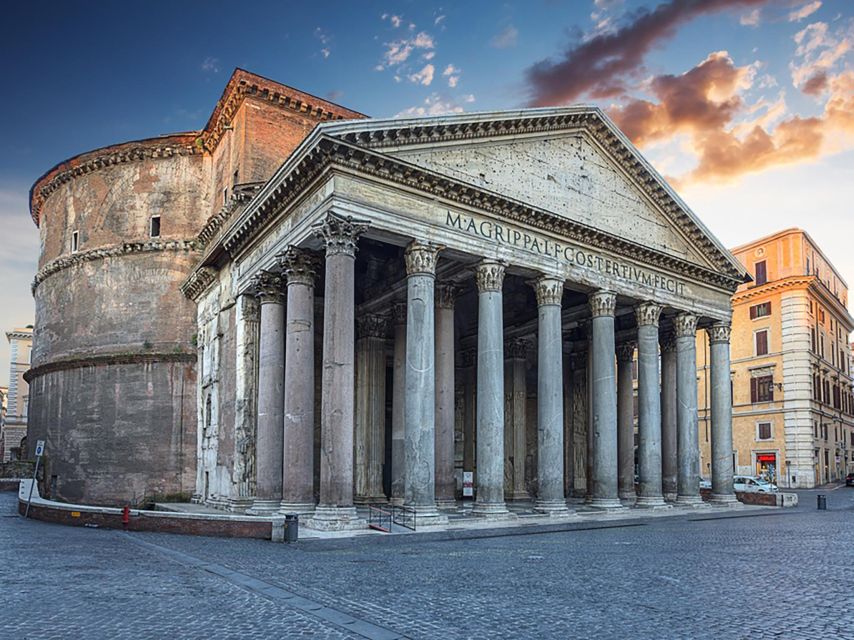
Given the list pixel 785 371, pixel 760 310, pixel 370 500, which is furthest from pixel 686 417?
pixel 760 310

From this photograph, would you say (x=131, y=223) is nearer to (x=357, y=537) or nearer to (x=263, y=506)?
(x=263, y=506)

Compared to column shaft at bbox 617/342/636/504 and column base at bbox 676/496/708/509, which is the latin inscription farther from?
column base at bbox 676/496/708/509

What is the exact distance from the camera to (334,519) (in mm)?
15125

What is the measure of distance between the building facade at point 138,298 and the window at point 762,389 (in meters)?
28.5

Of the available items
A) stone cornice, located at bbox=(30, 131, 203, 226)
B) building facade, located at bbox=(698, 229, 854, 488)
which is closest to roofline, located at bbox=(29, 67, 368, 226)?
stone cornice, located at bbox=(30, 131, 203, 226)

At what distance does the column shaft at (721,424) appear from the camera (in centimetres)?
2503

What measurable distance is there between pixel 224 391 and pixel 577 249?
11.3 m

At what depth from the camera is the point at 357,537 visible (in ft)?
47.8

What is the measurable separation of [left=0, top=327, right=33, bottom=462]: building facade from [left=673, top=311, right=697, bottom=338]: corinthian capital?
49465 mm

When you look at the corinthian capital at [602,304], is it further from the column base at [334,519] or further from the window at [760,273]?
the window at [760,273]

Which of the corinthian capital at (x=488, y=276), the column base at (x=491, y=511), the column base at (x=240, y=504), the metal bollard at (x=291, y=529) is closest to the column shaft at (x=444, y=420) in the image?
the column base at (x=491, y=511)

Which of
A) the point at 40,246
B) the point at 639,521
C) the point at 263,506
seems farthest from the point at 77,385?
the point at 639,521

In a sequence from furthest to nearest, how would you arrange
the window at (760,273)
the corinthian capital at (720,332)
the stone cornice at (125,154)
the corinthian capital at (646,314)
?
the window at (760,273)
the stone cornice at (125,154)
the corinthian capital at (720,332)
the corinthian capital at (646,314)

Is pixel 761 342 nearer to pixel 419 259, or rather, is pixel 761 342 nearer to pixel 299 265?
pixel 419 259
